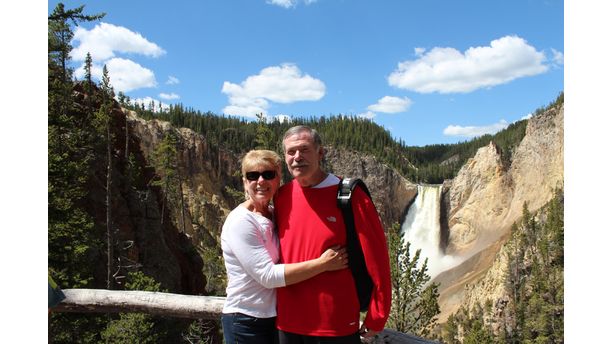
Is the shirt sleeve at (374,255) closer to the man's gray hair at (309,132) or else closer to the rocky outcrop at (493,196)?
the man's gray hair at (309,132)

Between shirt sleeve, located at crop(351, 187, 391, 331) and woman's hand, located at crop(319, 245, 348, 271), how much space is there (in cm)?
11

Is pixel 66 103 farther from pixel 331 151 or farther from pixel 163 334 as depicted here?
pixel 331 151

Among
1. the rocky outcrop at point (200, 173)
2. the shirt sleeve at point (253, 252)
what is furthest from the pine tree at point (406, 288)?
the rocky outcrop at point (200, 173)

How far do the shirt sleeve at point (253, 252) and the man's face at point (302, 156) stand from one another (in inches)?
14.3

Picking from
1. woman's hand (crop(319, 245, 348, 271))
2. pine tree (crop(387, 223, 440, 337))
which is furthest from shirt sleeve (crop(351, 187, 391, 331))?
pine tree (crop(387, 223, 440, 337))

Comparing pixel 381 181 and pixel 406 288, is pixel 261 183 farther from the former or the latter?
pixel 381 181

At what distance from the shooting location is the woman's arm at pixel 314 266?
2443mm

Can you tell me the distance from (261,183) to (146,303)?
1.61 meters

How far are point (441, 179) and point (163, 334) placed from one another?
118 metres

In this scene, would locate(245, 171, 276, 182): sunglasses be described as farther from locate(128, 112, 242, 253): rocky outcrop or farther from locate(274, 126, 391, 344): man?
locate(128, 112, 242, 253): rocky outcrop

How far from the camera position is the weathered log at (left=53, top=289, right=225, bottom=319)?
130 inches

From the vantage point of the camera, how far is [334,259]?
2463 millimetres

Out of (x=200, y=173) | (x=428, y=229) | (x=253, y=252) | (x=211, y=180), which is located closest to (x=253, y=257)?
(x=253, y=252)

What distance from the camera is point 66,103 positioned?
66.9 ft
